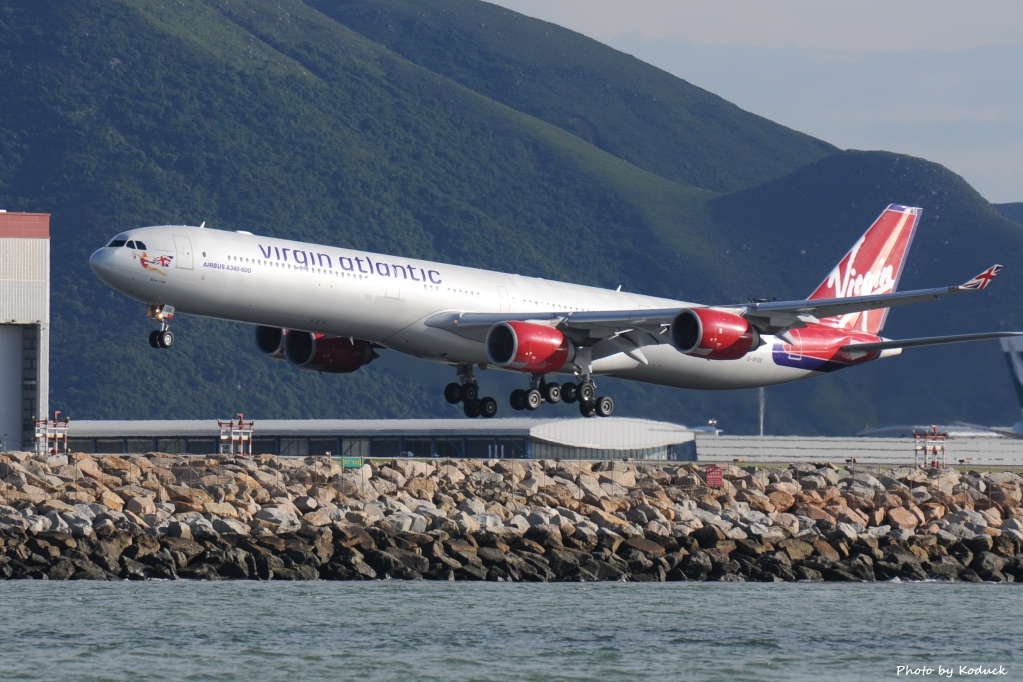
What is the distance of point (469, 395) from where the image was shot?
62000mm

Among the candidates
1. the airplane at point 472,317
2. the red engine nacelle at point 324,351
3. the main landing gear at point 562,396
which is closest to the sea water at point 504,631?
the main landing gear at point 562,396

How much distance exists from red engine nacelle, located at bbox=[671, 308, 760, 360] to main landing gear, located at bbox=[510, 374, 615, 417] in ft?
13.3

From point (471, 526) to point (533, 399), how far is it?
5263 millimetres

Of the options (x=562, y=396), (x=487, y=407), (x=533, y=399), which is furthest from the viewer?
(x=487, y=407)

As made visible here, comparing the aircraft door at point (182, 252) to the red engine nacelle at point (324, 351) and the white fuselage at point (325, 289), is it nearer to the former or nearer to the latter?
the white fuselage at point (325, 289)

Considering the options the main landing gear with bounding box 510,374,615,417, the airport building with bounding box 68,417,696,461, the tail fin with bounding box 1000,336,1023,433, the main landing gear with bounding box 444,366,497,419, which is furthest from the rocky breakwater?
the tail fin with bounding box 1000,336,1023,433

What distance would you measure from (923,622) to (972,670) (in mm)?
6383

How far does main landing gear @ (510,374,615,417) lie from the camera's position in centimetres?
6016

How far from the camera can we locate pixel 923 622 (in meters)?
51.5

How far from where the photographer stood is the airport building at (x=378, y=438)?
340 feet

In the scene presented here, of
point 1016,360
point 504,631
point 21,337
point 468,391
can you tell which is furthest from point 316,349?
point 1016,360

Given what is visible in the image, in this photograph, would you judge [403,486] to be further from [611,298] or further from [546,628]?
[546,628]

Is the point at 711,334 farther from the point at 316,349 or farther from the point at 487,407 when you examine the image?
the point at 316,349

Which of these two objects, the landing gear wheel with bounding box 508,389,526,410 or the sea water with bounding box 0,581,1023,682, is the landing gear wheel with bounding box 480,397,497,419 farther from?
the sea water with bounding box 0,581,1023,682
